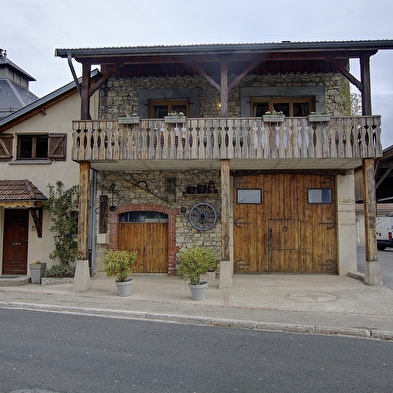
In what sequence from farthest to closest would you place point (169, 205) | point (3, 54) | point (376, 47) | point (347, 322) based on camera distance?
1. point (3, 54)
2. point (169, 205)
3. point (376, 47)
4. point (347, 322)

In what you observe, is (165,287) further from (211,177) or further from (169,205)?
(211,177)

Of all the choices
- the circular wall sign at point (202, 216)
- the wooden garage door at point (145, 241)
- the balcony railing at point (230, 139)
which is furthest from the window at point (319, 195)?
the wooden garage door at point (145, 241)

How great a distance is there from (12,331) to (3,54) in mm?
16135

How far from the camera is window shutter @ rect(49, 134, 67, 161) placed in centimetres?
1221

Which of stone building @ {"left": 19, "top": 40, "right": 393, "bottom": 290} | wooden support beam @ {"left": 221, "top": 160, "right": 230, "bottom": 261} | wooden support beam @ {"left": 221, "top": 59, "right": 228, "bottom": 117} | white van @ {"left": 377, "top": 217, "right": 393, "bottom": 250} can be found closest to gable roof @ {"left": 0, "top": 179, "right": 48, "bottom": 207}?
stone building @ {"left": 19, "top": 40, "right": 393, "bottom": 290}

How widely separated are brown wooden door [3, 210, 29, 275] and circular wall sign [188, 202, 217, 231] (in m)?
5.49

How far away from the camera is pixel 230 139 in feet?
32.2

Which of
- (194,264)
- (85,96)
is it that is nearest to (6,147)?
(85,96)

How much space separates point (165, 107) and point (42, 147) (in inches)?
172

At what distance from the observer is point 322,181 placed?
12016mm

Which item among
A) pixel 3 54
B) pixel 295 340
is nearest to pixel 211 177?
pixel 295 340

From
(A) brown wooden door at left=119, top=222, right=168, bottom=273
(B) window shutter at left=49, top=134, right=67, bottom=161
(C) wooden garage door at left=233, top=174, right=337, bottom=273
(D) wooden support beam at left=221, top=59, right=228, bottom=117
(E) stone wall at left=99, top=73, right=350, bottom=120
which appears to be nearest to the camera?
(D) wooden support beam at left=221, top=59, right=228, bottom=117

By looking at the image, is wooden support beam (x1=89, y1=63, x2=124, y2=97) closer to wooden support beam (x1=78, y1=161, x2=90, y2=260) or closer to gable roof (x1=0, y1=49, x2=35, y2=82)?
wooden support beam (x1=78, y1=161, x2=90, y2=260)

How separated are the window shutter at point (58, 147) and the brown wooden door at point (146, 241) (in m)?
3.00
